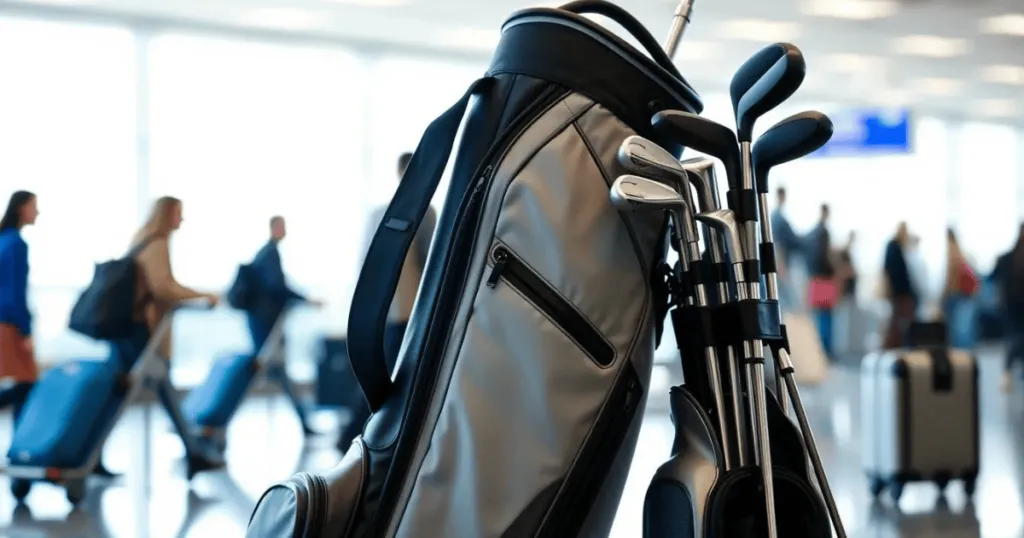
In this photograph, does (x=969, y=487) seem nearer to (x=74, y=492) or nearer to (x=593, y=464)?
(x=593, y=464)

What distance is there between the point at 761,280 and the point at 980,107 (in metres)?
16.9

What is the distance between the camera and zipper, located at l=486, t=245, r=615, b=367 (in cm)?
161

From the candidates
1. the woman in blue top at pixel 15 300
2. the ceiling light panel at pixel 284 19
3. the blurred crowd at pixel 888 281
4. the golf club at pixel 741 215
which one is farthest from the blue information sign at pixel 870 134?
the golf club at pixel 741 215

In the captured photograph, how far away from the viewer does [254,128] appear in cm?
1091

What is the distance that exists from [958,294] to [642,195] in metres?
10.4

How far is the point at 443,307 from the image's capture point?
169cm

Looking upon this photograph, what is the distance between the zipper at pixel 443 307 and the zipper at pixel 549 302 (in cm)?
7

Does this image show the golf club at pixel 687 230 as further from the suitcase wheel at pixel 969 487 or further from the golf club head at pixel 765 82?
the suitcase wheel at pixel 969 487

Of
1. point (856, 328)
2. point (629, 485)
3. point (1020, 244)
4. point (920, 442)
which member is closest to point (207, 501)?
point (629, 485)

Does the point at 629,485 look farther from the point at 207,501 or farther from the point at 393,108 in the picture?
the point at 393,108

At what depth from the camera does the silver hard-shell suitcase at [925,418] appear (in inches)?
160

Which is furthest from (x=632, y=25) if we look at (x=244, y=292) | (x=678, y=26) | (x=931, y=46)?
(x=931, y=46)

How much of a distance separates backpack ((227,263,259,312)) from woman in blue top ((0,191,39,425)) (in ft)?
4.47

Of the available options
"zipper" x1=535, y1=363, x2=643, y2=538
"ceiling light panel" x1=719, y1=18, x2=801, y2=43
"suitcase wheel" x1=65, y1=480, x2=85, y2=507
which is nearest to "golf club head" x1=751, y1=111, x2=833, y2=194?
"zipper" x1=535, y1=363, x2=643, y2=538
